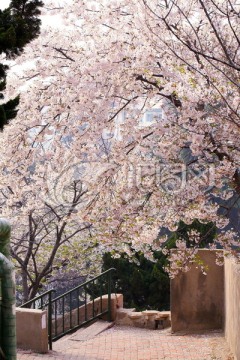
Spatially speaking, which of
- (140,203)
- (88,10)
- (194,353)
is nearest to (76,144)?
(140,203)

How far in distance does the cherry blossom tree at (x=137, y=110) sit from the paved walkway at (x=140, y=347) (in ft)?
7.08

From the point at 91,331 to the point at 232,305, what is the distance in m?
3.34

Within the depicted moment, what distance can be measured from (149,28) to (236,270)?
4.06 m

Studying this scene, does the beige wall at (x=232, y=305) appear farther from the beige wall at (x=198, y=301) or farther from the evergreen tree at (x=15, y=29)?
the evergreen tree at (x=15, y=29)

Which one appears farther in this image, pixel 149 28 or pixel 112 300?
pixel 112 300

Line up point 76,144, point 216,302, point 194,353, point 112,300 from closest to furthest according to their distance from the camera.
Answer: point 76,144
point 194,353
point 216,302
point 112,300

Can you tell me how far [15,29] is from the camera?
7.33 meters

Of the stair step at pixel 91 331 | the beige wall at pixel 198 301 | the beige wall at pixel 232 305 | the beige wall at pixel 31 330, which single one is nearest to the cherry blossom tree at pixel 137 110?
the beige wall at pixel 232 305

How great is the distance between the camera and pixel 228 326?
11289 millimetres

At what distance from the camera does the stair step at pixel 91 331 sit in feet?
40.8

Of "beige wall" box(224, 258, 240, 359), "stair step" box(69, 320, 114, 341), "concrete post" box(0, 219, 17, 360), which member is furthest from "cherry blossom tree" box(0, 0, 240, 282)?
"stair step" box(69, 320, 114, 341)

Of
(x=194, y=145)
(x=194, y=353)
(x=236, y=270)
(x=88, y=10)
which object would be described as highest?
(x=88, y=10)

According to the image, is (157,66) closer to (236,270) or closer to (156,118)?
(156,118)

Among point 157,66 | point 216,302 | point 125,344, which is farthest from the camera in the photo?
point 216,302
